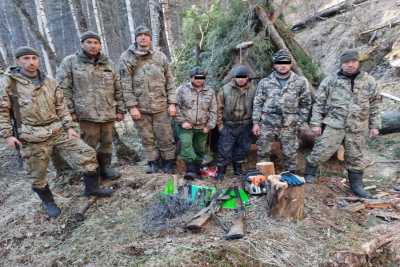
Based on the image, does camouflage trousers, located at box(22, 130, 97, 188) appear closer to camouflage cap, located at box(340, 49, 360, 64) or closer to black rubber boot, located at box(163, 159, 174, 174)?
black rubber boot, located at box(163, 159, 174, 174)

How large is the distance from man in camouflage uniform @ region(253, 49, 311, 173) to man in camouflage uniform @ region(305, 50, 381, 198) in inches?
10.1

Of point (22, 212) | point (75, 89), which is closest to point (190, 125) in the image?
point (75, 89)

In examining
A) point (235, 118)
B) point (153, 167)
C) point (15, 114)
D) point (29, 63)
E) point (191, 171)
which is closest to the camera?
point (29, 63)

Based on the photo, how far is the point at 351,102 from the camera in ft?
15.6

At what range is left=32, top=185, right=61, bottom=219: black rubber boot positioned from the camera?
464cm

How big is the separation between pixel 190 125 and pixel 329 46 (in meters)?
8.40

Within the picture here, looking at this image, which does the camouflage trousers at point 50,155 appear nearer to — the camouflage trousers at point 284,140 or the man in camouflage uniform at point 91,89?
the man in camouflage uniform at point 91,89

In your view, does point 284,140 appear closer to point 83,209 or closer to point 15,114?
point 83,209

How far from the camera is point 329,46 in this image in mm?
11586

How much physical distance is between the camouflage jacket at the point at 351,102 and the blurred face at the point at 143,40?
2840 mm

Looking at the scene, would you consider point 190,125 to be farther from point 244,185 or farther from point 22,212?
point 22,212

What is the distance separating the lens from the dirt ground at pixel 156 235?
145 inches

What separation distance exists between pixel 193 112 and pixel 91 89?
166 cm

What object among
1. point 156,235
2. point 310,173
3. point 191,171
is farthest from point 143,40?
point 310,173
